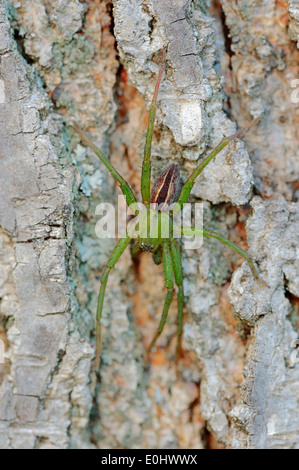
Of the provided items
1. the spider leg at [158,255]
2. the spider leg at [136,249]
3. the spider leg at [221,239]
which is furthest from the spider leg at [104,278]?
the spider leg at [221,239]

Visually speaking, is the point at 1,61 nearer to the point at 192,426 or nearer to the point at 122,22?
the point at 122,22

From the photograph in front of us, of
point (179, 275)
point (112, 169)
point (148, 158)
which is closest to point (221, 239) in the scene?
point (179, 275)

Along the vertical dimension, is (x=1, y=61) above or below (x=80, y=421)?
above

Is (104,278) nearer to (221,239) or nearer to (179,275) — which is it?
(179,275)

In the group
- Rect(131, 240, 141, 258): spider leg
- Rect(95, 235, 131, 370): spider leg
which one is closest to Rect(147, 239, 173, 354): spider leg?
Rect(131, 240, 141, 258): spider leg

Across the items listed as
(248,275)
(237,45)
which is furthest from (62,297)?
(237,45)

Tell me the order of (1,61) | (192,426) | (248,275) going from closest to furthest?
(1,61) → (248,275) → (192,426)

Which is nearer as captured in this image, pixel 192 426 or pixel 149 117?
pixel 149 117
